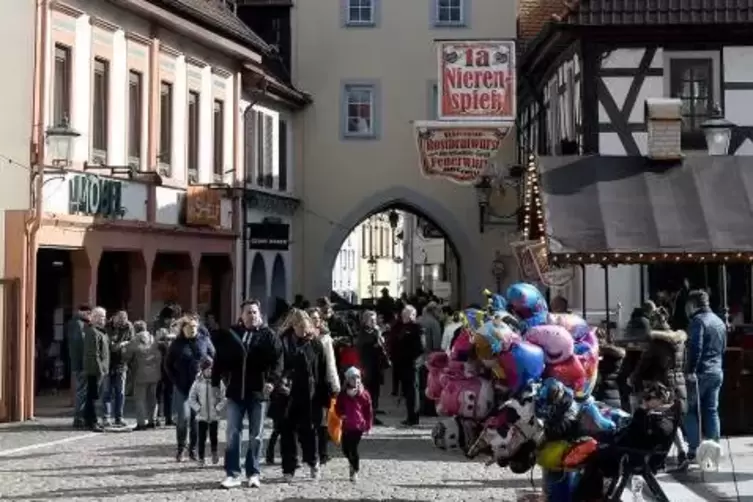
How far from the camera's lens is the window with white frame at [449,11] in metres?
35.5

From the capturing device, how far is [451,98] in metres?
24.5

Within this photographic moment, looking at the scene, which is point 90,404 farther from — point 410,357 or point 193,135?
point 193,135

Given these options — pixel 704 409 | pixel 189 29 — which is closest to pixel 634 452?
pixel 704 409

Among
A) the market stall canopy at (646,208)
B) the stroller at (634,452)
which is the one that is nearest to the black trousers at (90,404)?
the market stall canopy at (646,208)

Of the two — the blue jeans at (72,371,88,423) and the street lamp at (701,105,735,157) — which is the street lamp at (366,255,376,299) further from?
the street lamp at (701,105,735,157)

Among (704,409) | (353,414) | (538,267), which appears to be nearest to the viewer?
(353,414)

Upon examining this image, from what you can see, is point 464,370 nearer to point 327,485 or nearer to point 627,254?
point 327,485

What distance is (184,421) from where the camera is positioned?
15.1m

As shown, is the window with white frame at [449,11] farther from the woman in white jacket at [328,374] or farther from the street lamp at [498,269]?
the woman in white jacket at [328,374]

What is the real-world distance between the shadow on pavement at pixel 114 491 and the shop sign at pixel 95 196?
29.1 ft

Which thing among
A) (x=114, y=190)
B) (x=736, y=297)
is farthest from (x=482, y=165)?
(x=114, y=190)

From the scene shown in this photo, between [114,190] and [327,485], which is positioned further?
[114,190]

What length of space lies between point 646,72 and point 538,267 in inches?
191

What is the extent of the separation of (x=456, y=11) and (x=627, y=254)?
20086 millimetres
